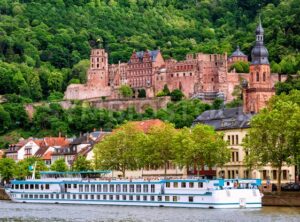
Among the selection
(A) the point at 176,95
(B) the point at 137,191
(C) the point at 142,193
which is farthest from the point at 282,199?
(A) the point at 176,95

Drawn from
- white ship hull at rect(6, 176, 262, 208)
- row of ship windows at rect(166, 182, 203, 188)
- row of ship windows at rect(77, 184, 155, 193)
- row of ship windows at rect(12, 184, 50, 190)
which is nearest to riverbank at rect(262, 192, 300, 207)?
white ship hull at rect(6, 176, 262, 208)

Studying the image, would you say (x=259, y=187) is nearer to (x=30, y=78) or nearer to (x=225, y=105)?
(x=225, y=105)

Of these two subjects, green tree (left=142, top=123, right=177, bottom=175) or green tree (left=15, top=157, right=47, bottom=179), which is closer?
green tree (left=142, top=123, right=177, bottom=175)

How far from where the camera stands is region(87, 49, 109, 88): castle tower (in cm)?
18062

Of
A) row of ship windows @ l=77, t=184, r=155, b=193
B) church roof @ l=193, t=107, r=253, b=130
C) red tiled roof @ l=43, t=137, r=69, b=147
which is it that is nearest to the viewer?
row of ship windows @ l=77, t=184, r=155, b=193

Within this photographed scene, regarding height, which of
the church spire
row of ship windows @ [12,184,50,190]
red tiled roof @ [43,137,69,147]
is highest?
the church spire

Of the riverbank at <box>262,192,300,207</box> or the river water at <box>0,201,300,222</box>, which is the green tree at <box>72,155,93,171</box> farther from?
the riverbank at <box>262,192,300,207</box>

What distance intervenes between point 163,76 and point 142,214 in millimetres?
94586

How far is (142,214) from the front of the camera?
76.3m

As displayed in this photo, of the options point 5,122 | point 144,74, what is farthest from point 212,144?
point 144,74

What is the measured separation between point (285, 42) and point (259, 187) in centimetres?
9390

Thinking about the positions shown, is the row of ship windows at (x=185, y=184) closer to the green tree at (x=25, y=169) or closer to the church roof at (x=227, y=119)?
the church roof at (x=227, y=119)

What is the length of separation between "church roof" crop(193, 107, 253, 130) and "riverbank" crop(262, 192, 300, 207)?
15.2m

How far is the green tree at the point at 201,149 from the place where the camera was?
293ft
